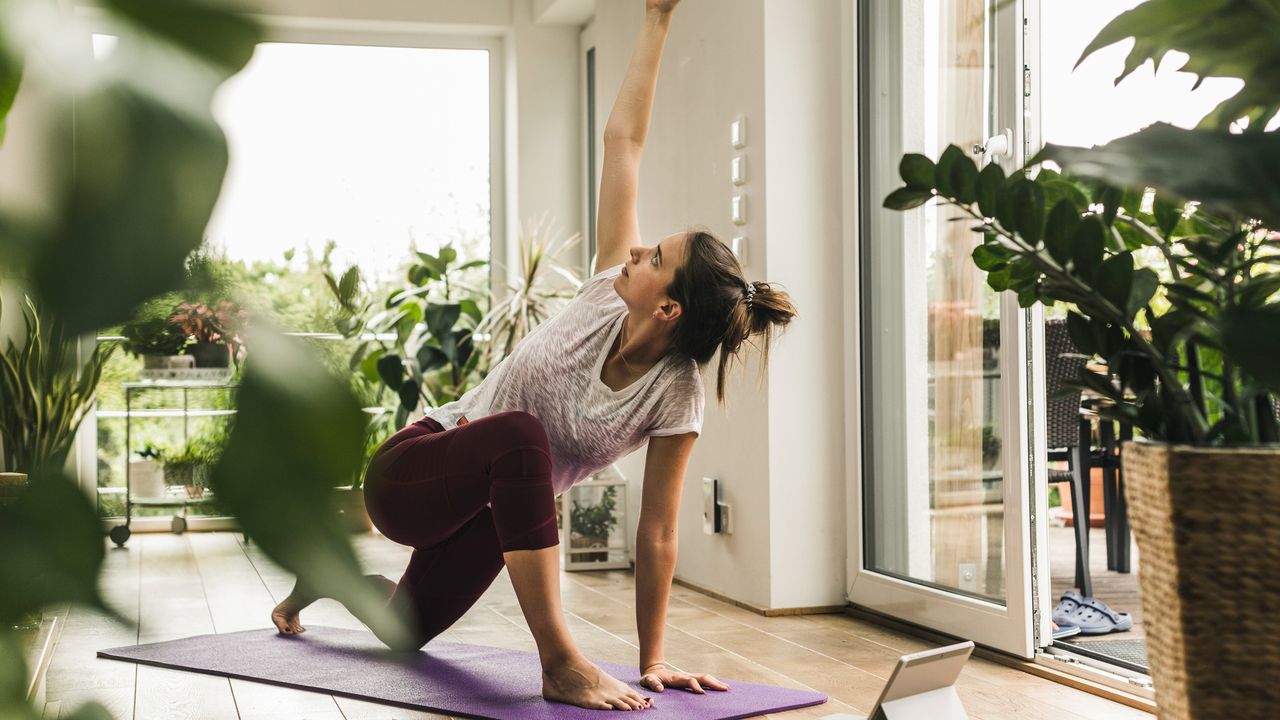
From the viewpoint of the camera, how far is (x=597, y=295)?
239cm

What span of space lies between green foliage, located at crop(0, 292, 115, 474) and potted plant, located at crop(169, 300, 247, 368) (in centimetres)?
1

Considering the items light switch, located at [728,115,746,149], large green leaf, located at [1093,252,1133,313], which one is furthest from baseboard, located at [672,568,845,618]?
large green leaf, located at [1093,252,1133,313]

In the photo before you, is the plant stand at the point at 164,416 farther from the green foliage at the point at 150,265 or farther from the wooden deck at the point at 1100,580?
the wooden deck at the point at 1100,580

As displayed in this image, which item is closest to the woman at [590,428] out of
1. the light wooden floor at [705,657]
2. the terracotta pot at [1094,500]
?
the light wooden floor at [705,657]

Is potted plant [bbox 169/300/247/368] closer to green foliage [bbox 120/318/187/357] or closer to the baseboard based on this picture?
green foliage [bbox 120/318/187/357]

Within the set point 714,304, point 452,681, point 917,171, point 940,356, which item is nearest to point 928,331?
point 940,356

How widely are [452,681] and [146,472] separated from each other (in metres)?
1.88

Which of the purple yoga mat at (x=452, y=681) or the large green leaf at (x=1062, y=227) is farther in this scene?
the purple yoga mat at (x=452, y=681)

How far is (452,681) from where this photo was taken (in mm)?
2113

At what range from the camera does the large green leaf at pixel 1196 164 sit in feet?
1.90

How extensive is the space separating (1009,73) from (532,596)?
1.48 m

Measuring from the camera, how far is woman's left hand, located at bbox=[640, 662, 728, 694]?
213 cm

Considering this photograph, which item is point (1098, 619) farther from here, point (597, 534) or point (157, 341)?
point (157, 341)

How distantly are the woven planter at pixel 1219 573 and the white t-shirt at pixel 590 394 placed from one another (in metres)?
1.27
